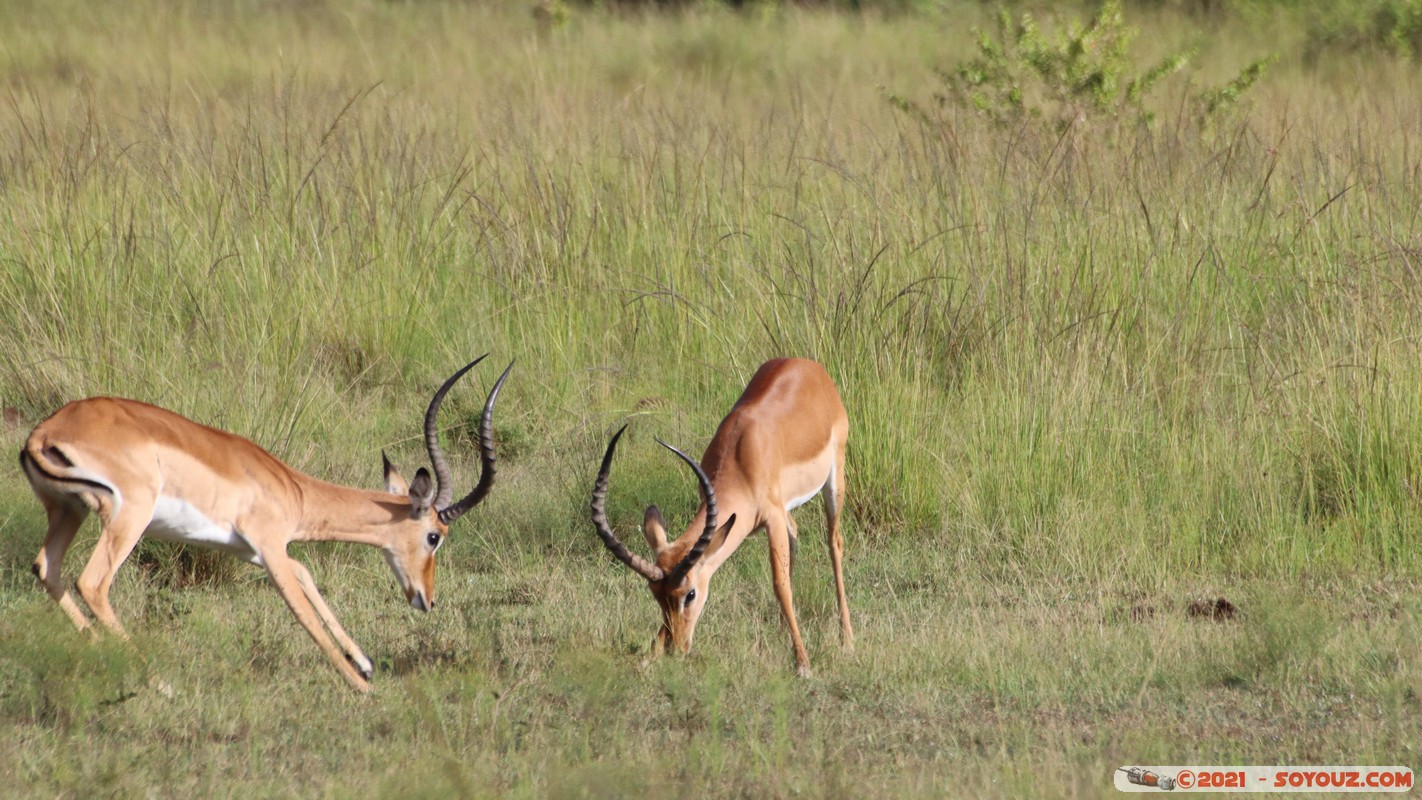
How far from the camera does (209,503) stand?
4.67 metres

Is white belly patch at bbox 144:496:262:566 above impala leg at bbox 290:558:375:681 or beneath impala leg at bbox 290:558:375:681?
above

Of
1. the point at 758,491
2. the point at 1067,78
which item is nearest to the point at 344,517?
the point at 758,491

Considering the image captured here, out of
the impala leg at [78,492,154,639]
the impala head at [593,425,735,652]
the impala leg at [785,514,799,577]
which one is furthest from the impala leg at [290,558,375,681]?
the impala leg at [785,514,799,577]

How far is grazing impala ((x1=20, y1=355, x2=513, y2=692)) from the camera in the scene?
175 inches

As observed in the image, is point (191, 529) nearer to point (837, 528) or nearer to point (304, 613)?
point (304, 613)

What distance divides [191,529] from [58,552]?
40 centimetres

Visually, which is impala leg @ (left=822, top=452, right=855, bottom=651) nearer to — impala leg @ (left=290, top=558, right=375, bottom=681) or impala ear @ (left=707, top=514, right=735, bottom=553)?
impala ear @ (left=707, top=514, right=735, bottom=553)

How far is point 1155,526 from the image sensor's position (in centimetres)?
596

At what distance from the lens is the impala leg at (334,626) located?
185 inches

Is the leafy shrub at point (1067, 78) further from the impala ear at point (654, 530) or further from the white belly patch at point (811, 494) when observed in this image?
the impala ear at point (654, 530)

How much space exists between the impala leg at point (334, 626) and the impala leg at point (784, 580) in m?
1.29

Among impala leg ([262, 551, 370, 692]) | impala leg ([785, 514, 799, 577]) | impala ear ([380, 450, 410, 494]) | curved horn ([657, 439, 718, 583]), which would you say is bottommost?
impala leg ([785, 514, 799, 577])

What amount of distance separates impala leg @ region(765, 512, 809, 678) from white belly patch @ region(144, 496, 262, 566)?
1612mm

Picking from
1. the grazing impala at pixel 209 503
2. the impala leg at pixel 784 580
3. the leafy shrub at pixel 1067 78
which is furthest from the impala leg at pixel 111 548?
the leafy shrub at pixel 1067 78
